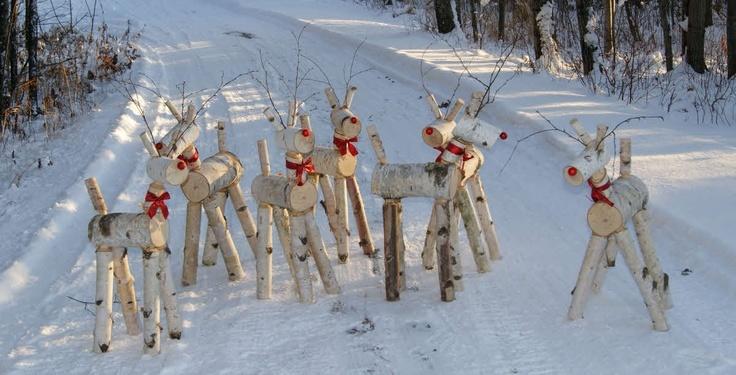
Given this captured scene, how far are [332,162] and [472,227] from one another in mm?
1010

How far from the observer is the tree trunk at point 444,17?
14812mm

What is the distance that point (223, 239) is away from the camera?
5453 mm

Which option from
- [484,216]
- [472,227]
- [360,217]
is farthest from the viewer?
[360,217]

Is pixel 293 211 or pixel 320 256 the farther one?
pixel 320 256

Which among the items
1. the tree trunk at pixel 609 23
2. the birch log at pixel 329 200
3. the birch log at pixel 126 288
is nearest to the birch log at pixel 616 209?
the birch log at pixel 329 200

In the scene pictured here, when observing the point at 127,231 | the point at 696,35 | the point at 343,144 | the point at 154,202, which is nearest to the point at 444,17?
the point at 696,35

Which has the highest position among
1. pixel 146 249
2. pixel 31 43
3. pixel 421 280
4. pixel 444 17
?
pixel 31 43

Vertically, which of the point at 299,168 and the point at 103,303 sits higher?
the point at 299,168

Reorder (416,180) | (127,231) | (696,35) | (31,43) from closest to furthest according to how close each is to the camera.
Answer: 1. (127,231)
2. (416,180)
3. (31,43)
4. (696,35)

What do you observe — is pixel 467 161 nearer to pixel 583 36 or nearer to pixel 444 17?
pixel 583 36

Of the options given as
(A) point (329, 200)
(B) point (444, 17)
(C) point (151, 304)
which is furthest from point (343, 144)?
(B) point (444, 17)

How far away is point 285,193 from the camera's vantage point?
195 inches

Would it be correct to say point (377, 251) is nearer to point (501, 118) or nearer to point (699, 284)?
point (699, 284)

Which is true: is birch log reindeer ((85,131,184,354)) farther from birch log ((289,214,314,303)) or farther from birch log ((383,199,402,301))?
birch log ((383,199,402,301))
